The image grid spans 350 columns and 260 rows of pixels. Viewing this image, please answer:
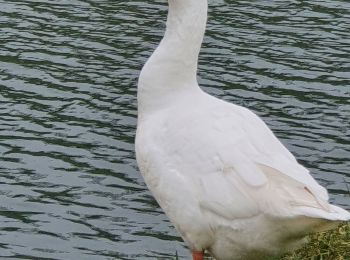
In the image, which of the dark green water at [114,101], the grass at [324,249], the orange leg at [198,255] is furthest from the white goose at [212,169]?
the dark green water at [114,101]

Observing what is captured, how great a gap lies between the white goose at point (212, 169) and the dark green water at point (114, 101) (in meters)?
3.97

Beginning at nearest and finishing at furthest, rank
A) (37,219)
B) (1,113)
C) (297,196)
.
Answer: (297,196)
(37,219)
(1,113)

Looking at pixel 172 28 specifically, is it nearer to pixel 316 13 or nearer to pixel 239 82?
pixel 239 82

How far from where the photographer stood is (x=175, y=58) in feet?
25.4

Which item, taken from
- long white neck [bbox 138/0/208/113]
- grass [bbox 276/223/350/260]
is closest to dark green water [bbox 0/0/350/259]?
grass [bbox 276/223/350/260]

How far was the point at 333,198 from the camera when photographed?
12.4m

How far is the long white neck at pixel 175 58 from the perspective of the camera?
7.71 metres

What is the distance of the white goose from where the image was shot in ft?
22.6

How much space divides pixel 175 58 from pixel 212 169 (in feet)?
3.45

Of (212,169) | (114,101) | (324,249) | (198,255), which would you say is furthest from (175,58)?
(114,101)

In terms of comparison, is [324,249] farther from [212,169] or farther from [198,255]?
[212,169]

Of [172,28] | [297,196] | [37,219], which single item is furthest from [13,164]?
[297,196]

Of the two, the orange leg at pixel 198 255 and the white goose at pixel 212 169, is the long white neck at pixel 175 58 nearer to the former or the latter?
the white goose at pixel 212 169

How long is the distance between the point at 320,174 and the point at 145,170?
19.5 ft
